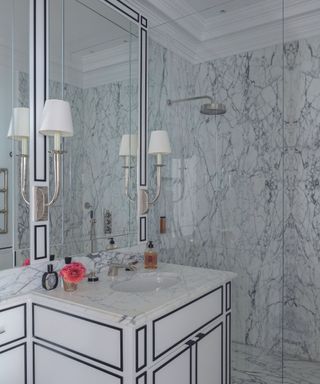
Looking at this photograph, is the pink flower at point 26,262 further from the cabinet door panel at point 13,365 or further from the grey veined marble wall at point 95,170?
the cabinet door panel at point 13,365

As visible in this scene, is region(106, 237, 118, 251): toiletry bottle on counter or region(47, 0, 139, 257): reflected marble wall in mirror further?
region(106, 237, 118, 251): toiletry bottle on counter

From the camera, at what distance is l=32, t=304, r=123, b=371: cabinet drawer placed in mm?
1458

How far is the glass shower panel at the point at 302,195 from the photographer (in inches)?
100

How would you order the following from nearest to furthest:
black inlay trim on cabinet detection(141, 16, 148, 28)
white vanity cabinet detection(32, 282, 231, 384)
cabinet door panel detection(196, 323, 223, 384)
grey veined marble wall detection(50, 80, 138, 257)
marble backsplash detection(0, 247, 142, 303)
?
white vanity cabinet detection(32, 282, 231, 384), marble backsplash detection(0, 247, 142, 303), cabinet door panel detection(196, 323, 223, 384), grey veined marble wall detection(50, 80, 138, 257), black inlay trim on cabinet detection(141, 16, 148, 28)

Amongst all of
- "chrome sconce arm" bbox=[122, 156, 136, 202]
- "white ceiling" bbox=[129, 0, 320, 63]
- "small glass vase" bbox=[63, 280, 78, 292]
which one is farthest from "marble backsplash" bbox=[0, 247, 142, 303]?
"white ceiling" bbox=[129, 0, 320, 63]

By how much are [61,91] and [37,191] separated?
60cm

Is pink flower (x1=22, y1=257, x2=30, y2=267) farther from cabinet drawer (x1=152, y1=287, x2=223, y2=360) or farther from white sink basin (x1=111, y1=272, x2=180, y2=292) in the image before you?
cabinet drawer (x1=152, y1=287, x2=223, y2=360)

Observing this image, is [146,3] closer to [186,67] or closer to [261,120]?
[186,67]

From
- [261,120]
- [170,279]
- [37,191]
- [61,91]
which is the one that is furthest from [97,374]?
[261,120]

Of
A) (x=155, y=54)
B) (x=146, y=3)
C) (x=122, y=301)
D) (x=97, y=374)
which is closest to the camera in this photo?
(x=97, y=374)

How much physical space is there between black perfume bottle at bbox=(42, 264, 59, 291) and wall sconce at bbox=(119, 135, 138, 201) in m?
0.87

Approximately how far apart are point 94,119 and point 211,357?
160 cm

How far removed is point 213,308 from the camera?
202 centimetres

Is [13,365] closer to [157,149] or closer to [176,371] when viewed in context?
[176,371]
